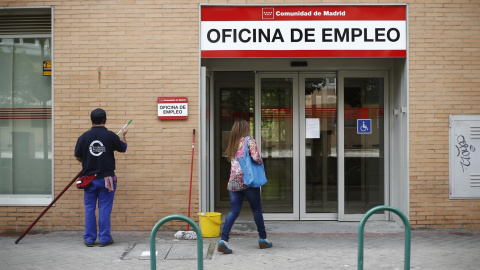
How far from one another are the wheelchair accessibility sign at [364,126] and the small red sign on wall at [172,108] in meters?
3.09

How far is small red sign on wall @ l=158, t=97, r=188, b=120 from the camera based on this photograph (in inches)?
356

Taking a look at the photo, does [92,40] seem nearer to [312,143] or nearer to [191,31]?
[191,31]

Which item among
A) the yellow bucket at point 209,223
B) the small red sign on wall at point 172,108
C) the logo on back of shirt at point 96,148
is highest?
the small red sign on wall at point 172,108

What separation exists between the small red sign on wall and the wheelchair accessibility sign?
3.09 metres

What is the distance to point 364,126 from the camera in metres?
10.0

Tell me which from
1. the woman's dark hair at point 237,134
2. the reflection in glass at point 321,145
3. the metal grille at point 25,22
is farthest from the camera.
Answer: the reflection in glass at point 321,145

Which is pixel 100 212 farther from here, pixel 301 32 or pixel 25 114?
pixel 301 32

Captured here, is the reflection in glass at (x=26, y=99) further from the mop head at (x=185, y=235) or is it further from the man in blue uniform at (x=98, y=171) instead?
the mop head at (x=185, y=235)

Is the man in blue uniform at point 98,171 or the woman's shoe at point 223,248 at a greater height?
the man in blue uniform at point 98,171

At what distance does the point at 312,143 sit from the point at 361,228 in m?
4.64

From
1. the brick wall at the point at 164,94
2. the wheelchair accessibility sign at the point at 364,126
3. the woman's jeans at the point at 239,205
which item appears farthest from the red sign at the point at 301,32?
the woman's jeans at the point at 239,205

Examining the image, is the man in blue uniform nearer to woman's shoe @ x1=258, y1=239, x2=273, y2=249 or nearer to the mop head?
the mop head

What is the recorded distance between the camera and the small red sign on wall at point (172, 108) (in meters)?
9.04

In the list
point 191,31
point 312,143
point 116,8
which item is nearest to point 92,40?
point 116,8
